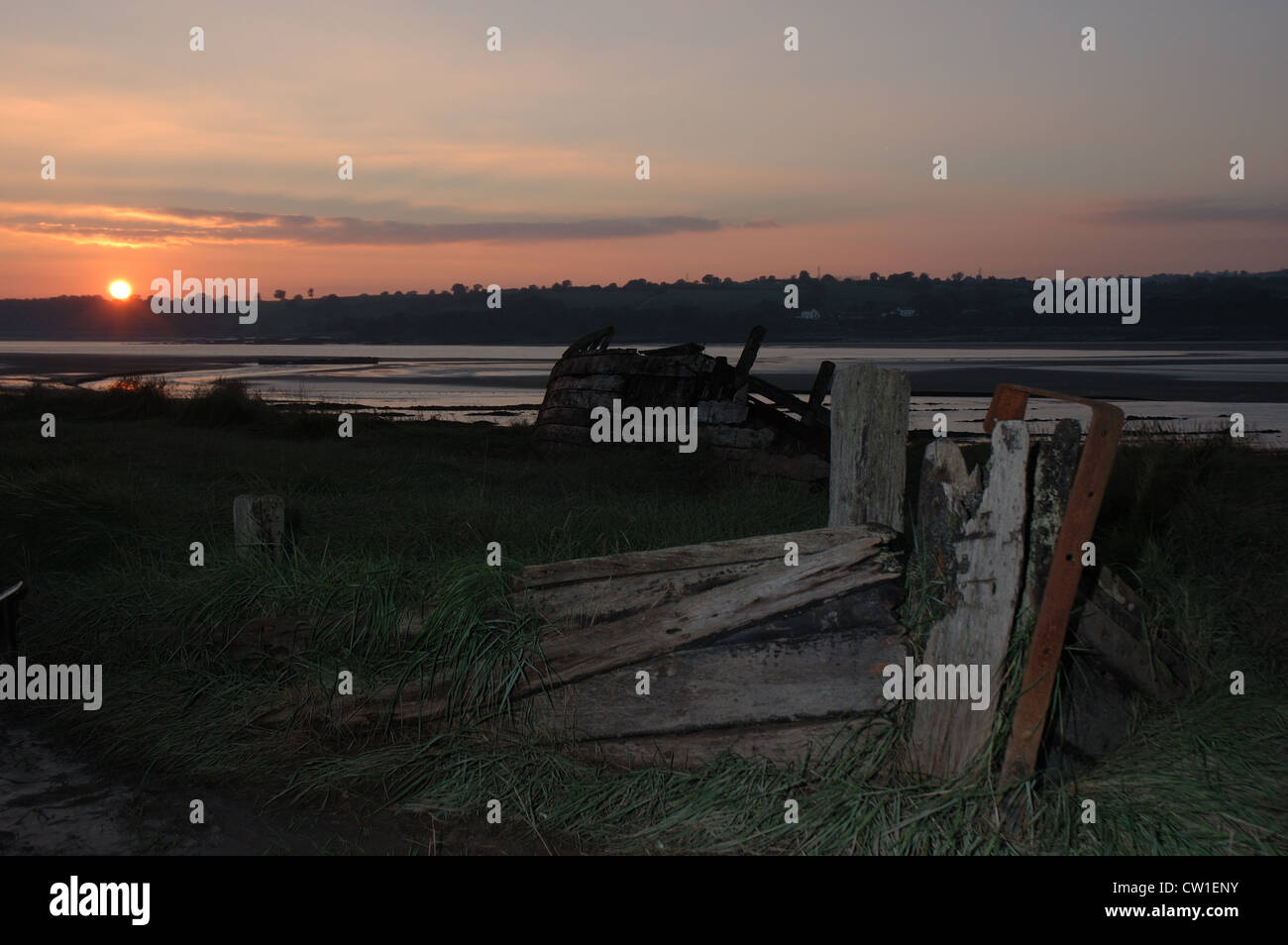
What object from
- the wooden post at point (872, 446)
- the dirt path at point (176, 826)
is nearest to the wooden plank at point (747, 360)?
the wooden post at point (872, 446)

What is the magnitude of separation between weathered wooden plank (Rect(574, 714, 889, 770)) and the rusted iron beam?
0.62m

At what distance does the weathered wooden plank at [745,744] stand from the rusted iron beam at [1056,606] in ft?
2.03

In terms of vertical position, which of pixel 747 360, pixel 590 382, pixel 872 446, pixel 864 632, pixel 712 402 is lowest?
pixel 864 632

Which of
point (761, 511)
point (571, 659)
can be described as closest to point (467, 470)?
point (761, 511)

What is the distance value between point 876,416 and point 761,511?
3510 millimetres

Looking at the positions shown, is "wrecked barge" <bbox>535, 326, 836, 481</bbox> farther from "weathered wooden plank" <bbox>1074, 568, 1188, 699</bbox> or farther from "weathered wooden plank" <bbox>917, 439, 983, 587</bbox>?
"weathered wooden plank" <bbox>917, 439, 983, 587</bbox>

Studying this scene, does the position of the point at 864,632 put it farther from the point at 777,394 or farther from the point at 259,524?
the point at 777,394

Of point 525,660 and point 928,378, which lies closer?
point 525,660

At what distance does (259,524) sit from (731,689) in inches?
130

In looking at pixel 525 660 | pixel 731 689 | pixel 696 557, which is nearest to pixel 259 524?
pixel 525 660

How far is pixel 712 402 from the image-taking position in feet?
48.3

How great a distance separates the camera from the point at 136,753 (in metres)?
5.67
